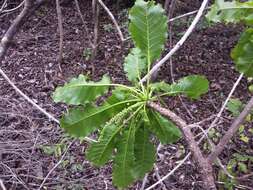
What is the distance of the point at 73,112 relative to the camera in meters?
1.07

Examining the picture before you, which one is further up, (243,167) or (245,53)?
(245,53)

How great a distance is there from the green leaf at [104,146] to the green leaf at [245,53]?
0.36 m

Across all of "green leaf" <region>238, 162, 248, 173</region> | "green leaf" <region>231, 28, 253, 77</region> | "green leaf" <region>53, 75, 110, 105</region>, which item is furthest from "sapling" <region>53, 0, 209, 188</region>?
"green leaf" <region>238, 162, 248, 173</region>

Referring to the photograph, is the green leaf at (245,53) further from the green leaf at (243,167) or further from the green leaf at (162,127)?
the green leaf at (243,167)

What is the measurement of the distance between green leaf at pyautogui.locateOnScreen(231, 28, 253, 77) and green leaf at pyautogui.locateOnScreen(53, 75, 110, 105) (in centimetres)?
35

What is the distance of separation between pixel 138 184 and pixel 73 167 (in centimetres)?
40

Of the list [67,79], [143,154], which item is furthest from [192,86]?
[67,79]

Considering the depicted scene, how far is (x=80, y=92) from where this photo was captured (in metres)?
1.04

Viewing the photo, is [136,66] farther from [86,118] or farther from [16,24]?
[16,24]

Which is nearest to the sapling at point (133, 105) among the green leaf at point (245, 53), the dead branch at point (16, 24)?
the green leaf at point (245, 53)

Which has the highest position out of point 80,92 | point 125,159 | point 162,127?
point 80,92

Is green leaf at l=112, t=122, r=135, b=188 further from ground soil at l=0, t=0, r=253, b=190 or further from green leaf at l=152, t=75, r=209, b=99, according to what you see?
ground soil at l=0, t=0, r=253, b=190

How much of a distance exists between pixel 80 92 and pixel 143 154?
0.85 feet

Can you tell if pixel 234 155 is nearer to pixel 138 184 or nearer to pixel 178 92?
pixel 138 184
